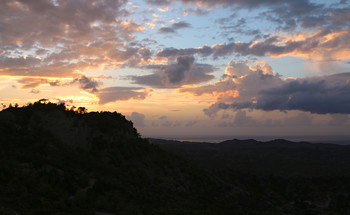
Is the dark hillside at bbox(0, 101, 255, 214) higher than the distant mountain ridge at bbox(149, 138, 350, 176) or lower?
higher

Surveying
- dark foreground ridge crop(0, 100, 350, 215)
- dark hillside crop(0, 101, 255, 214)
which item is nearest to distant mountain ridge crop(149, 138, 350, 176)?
dark foreground ridge crop(0, 100, 350, 215)

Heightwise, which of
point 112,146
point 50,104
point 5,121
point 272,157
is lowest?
point 272,157

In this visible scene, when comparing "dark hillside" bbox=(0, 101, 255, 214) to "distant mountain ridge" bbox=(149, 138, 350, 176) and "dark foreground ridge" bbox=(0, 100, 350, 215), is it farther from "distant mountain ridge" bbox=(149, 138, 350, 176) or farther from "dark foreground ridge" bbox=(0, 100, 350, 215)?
"distant mountain ridge" bbox=(149, 138, 350, 176)

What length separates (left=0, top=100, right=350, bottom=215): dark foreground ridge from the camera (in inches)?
739

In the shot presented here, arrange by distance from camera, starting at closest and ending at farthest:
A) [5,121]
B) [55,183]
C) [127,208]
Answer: [127,208]
[55,183]
[5,121]

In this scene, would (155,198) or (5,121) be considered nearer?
(155,198)

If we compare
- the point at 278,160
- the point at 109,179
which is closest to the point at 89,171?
the point at 109,179

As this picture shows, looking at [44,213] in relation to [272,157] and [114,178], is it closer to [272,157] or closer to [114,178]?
[114,178]

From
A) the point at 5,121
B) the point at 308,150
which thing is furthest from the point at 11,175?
the point at 308,150

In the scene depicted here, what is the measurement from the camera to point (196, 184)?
35281 millimetres

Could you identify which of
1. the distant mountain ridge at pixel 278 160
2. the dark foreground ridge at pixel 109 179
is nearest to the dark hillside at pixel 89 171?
the dark foreground ridge at pixel 109 179

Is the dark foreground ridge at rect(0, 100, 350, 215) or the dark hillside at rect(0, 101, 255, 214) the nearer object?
the dark hillside at rect(0, 101, 255, 214)

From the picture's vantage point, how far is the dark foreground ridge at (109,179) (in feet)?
61.6

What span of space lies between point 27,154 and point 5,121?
A: 33.2 ft
